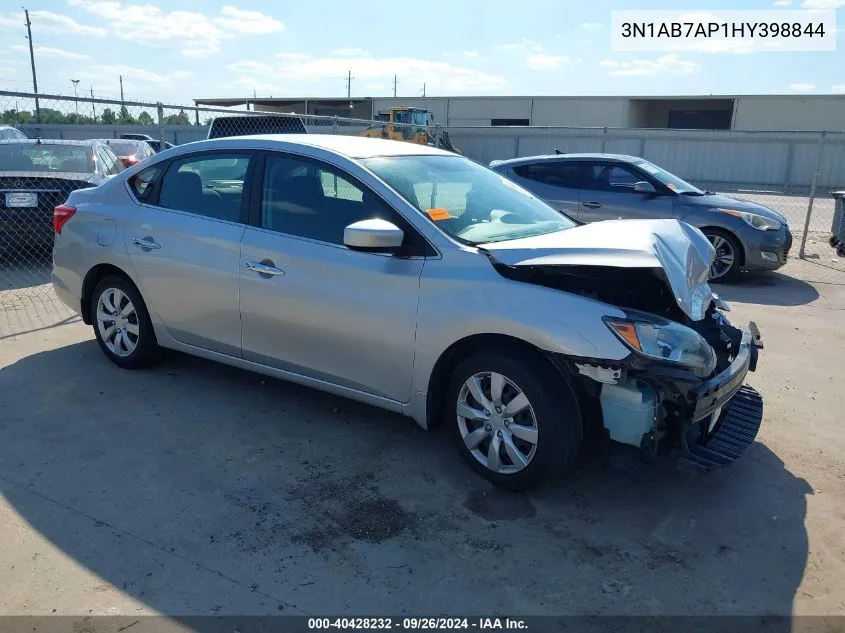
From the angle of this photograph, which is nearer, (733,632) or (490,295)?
(733,632)

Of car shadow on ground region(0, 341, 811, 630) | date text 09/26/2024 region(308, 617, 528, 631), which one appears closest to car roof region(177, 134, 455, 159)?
car shadow on ground region(0, 341, 811, 630)

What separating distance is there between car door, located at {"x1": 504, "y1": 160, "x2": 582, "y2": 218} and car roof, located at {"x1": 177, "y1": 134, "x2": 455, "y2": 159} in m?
4.90

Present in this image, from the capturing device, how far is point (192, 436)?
13.5 feet

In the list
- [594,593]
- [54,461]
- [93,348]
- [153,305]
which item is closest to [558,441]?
[594,593]

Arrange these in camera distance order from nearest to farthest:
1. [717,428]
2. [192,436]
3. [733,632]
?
[733,632], [717,428], [192,436]

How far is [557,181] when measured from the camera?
948 centimetres

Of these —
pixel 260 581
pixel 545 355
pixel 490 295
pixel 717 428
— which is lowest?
pixel 260 581

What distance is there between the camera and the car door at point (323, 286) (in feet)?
12.2

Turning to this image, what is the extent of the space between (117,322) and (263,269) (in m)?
1.65

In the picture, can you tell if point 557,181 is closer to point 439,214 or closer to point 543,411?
point 439,214

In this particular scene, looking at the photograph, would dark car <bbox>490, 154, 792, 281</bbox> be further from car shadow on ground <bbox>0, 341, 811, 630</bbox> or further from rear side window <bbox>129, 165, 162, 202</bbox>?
car shadow on ground <bbox>0, 341, 811, 630</bbox>

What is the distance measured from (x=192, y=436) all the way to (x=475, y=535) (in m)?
1.91

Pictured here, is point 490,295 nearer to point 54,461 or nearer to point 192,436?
point 192,436

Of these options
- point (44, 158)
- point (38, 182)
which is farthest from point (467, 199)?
point (44, 158)
